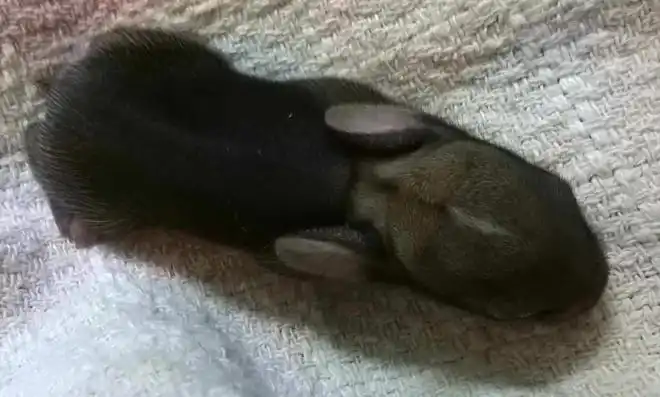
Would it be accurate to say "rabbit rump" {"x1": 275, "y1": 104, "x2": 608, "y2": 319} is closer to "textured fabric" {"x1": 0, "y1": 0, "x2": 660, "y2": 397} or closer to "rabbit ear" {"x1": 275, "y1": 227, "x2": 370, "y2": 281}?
"rabbit ear" {"x1": 275, "y1": 227, "x2": 370, "y2": 281}

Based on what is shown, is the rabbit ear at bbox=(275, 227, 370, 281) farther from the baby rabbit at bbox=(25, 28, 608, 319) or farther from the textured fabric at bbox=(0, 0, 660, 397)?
the textured fabric at bbox=(0, 0, 660, 397)

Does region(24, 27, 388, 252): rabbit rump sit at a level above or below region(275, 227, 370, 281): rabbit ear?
above

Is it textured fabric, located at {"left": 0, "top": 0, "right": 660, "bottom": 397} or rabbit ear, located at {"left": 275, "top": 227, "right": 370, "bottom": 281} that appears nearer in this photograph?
rabbit ear, located at {"left": 275, "top": 227, "right": 370, "bottom": 281}

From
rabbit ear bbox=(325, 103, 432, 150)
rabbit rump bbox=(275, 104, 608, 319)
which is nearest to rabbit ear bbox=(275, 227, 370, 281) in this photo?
rabbit rump bbox=(275, 104, 608, 319)

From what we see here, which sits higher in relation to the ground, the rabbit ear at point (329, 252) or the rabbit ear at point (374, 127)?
the rabbit ear at point (374, 127)

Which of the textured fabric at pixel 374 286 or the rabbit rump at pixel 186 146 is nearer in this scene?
the rabbit rump at pixel 186 146

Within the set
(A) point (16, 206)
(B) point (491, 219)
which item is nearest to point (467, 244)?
(B) point (491, 219)

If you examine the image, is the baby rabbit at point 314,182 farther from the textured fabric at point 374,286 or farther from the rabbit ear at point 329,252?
the textured fabric at point 374,286

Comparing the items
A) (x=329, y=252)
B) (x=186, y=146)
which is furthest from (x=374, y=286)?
(x=186, y=146)

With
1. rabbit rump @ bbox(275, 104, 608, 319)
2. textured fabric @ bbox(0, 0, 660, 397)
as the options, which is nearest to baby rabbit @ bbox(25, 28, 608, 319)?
rabbit rump @ bbox(275, 104, 608, 319)

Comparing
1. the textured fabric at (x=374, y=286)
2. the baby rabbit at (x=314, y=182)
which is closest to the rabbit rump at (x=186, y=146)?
the baby rabbit at (x=314, y=182)
